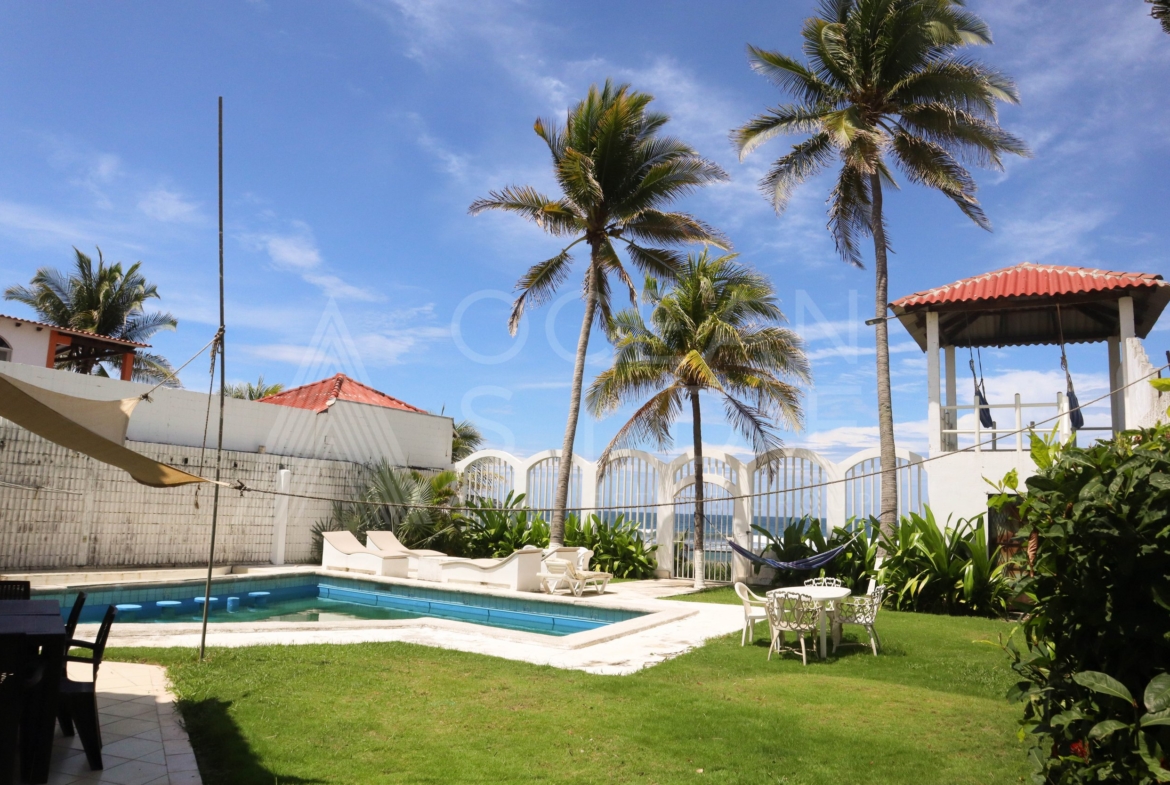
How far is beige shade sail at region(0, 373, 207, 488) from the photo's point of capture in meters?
4.49

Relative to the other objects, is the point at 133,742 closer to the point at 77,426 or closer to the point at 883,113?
the point at 77,426

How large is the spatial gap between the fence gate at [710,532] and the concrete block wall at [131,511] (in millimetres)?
8125

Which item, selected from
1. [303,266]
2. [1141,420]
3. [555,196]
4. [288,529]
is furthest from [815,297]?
[288,529]

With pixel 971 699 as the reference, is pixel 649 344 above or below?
above

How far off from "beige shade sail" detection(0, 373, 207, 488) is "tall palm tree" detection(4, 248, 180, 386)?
26.0m

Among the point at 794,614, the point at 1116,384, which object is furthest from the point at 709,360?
the point at 794,614

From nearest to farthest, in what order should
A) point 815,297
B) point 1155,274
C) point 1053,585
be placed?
point 1053,585 < point 1155,274 < point 815,297

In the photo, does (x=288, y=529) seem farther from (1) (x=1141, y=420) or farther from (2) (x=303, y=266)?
(1) (x=1141, y=420)

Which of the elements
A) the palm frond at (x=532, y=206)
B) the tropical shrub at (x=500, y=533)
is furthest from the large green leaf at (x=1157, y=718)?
the tropical shrub at (x=500, y=533)

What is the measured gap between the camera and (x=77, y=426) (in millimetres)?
4785

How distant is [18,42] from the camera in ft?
31.9

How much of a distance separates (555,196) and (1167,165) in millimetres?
10253

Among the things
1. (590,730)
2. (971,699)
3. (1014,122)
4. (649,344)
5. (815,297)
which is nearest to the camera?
(590,730)

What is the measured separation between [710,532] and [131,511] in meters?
11.1
